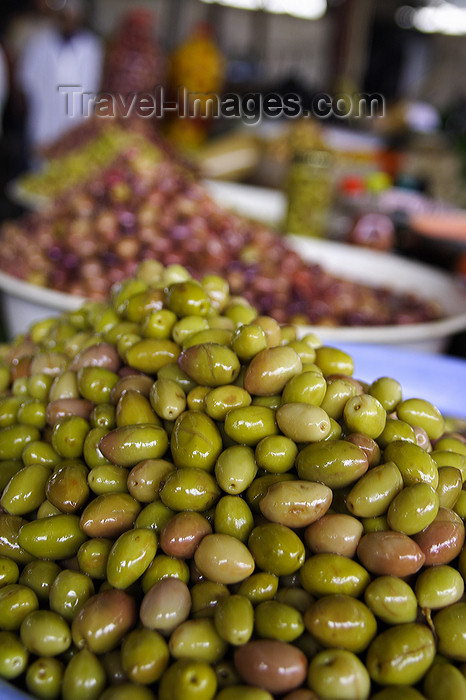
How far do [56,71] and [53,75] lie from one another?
75 mm

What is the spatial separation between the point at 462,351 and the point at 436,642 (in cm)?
174

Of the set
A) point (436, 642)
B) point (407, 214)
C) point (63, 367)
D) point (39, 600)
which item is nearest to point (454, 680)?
point (436, 642)

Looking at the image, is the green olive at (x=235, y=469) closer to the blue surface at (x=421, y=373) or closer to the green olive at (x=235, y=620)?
the green olive at (x=235, y=620)

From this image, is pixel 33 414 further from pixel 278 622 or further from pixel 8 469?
pixel 278 622

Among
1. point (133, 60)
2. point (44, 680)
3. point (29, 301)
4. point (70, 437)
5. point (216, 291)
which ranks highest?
point (133, 60)

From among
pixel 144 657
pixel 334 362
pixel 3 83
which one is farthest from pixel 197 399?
pixel 3 83

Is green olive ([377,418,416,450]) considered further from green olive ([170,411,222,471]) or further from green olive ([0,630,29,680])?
green olive ([0,630,29,680])

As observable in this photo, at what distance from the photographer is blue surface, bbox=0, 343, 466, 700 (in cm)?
141

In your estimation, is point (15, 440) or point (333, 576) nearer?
point (333, 576)

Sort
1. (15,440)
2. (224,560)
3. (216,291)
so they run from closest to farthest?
(224,560)
(15,440)
(216,291)

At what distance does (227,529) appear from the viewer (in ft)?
2.55

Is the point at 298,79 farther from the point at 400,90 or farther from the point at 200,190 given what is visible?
the point at 200,190

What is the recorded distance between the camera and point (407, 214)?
3.28m

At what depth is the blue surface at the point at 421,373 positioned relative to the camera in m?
1.41
